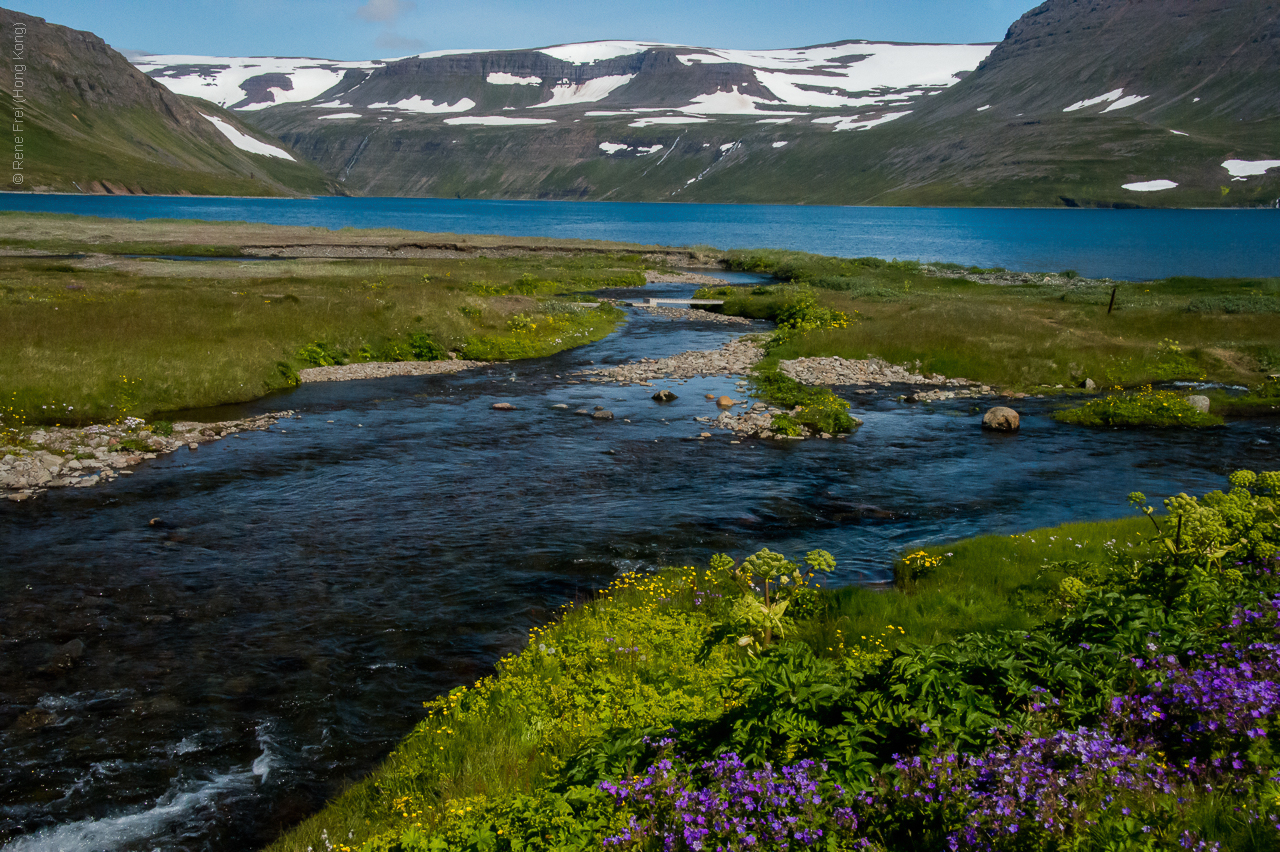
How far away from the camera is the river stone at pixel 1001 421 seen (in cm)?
2798

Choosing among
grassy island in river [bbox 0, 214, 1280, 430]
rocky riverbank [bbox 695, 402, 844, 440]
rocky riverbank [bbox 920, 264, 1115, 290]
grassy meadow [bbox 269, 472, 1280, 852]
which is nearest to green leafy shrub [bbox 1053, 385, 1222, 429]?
grassy island in river [bbox 0, 214, 1280, 430]

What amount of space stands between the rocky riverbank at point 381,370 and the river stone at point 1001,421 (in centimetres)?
2372

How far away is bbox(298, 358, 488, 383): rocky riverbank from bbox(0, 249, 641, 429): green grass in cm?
85

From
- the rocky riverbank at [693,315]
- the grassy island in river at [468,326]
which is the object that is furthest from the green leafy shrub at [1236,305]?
the rocky riverbank at [693,315]

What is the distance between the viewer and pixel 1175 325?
44.1 metres

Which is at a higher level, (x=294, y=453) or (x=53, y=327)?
(x=53, y=327)

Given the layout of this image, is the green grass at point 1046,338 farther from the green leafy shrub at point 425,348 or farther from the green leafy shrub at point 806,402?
the green leafy shrub at point 425,348

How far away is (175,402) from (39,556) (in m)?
14.2

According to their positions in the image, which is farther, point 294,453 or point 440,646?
point 294,453

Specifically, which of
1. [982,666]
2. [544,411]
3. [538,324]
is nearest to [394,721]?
[982,666]

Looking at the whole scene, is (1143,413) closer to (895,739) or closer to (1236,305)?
(895,739)

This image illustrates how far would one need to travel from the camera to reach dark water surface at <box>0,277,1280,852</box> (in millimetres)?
10109

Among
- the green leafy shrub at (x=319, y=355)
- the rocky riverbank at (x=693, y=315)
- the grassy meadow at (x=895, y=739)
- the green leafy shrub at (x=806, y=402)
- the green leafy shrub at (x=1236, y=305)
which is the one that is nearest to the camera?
the grassy meadow at (x=895, y=739)

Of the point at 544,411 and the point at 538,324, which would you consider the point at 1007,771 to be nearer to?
the point at 544,411
